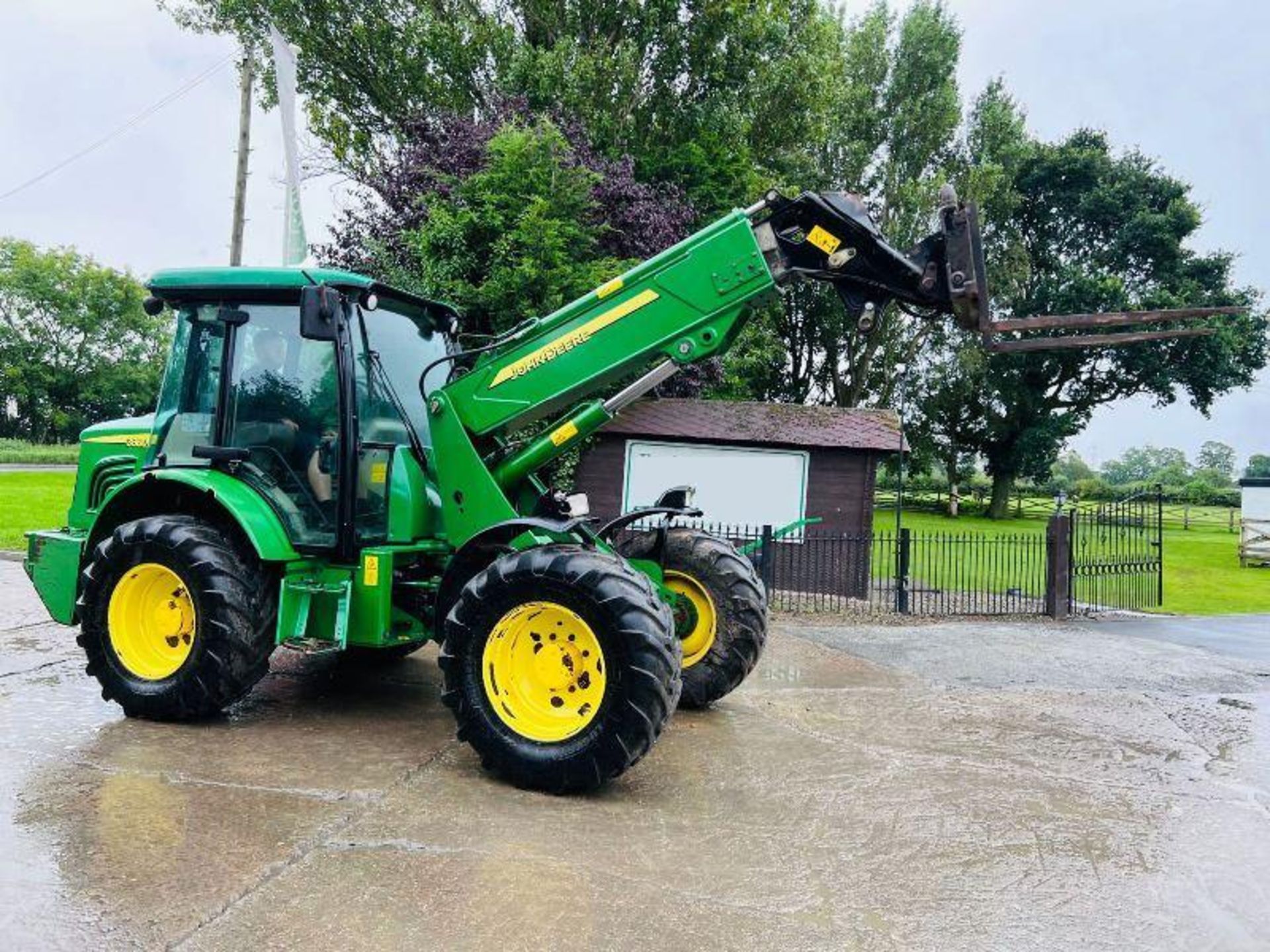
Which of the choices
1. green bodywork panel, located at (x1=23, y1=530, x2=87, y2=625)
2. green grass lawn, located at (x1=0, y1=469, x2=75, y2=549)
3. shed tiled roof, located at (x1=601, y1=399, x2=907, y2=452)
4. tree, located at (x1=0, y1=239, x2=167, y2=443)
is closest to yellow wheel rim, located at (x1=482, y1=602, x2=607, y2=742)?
green bodywork panel, located at (x1=23, y1=530, x2=87, y2=625)

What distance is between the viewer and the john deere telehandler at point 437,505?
179 inches

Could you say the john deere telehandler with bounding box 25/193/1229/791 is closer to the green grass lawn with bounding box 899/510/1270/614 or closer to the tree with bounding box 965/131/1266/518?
the green grass lawn with bounding box 899/510/1270/614

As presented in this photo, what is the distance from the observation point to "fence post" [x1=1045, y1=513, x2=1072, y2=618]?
1209 cm

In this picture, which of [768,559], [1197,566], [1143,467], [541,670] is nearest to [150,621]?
[541,670]

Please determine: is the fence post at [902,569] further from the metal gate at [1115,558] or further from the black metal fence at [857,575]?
the metal gate at [1115,558]

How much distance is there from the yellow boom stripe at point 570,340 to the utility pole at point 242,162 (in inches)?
543

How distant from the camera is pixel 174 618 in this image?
213 inches

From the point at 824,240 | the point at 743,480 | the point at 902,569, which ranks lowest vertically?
the point at 902,569

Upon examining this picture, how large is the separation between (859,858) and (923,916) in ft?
1.70

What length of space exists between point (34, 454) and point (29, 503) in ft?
85.5

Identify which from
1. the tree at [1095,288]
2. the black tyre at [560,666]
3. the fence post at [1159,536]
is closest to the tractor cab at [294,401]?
the black tyre at [560,666]

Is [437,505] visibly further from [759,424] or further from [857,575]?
[759,424]

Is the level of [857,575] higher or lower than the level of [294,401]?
lower

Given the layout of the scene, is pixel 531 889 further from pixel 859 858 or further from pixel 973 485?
pixel 973 485
